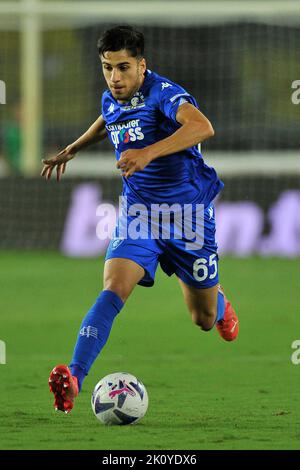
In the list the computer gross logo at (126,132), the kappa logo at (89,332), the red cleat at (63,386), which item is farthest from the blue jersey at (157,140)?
the red cleat at (63,386)

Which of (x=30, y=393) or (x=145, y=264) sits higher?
(x=145, y=264)

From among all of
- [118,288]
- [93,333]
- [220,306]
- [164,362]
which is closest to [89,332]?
[93,333]

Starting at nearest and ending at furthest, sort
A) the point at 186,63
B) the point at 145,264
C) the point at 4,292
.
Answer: the point at 145,264, the point at 4,292, the point at 186,63

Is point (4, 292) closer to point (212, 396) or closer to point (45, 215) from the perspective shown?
point (45, 215)

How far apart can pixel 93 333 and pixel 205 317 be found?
161cm

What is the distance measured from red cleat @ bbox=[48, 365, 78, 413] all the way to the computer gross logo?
1.62 m

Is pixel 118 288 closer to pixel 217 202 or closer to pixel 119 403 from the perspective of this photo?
pixel 119 403

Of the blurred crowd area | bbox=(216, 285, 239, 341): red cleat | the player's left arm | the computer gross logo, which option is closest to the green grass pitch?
bbox=(216, 285, 239, 341): red cleat

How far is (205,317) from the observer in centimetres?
785

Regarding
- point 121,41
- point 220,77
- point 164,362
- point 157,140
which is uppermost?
point 220,77

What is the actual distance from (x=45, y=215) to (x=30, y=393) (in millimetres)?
9737

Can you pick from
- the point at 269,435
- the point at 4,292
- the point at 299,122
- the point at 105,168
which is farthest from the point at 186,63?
the point at 269,435

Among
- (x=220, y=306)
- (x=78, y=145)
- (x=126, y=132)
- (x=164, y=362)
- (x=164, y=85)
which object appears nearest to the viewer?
(x=164, y=85)

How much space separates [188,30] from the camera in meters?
19.9
